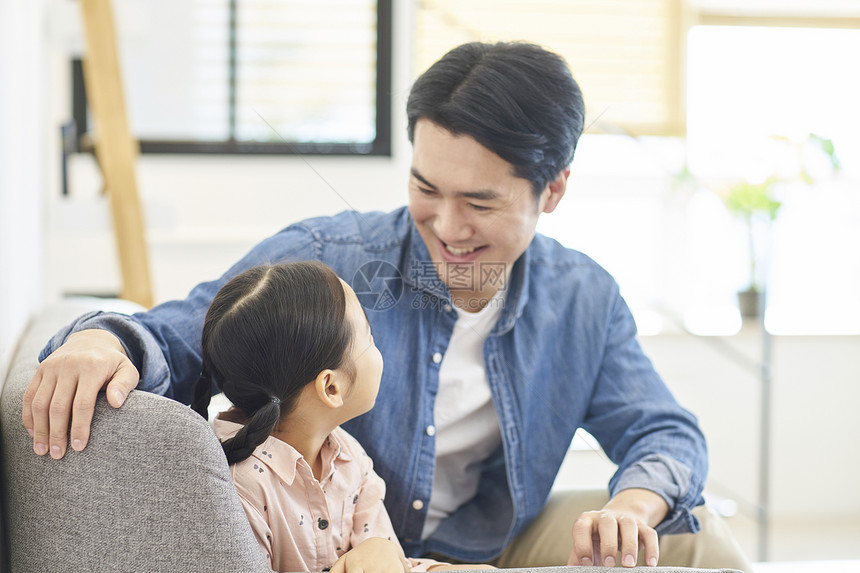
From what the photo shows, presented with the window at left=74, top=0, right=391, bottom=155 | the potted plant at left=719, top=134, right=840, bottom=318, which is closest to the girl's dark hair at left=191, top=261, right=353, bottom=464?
the window at left=74, top=0, right=391, bottom=155

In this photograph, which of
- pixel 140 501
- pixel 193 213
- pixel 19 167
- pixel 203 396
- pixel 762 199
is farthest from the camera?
pixel 762 199

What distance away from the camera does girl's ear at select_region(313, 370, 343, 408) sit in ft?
2.54

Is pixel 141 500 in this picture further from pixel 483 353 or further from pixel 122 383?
pixel 483 353

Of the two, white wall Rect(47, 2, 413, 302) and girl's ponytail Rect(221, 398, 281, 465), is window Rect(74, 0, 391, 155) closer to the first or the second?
white wall Rect(47, 2, 413, 302)

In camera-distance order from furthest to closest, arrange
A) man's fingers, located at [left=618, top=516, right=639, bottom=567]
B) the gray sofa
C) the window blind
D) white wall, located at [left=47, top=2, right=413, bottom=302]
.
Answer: white wall, located at [left=47, top=2, right=413, bottom=302] < the window blind < man's fingers, located at [left=618, top=516, right=639, bottom=567] < the gray sofa

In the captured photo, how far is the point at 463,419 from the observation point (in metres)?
1.08

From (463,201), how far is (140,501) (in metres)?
0.42

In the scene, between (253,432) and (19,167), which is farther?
(19,167)

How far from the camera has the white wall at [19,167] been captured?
1104mm

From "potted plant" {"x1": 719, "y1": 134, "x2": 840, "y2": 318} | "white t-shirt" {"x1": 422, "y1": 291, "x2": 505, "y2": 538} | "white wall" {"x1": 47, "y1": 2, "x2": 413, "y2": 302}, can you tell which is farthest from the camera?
"potted plant" {"x1": 719, "y1": 134, "x2": 840, "y2": 318}

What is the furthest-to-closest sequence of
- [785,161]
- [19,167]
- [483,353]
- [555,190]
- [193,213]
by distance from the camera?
[785,161], [193,213], [19,167], [483,353], [555,190]

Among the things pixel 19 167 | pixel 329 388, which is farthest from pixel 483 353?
pixel 19 167

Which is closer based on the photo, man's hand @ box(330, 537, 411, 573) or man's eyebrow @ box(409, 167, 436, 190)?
man's hand @ box(330, 537, 411, 573)

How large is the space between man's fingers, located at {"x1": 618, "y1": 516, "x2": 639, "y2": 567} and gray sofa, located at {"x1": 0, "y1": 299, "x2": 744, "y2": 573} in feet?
0.30
